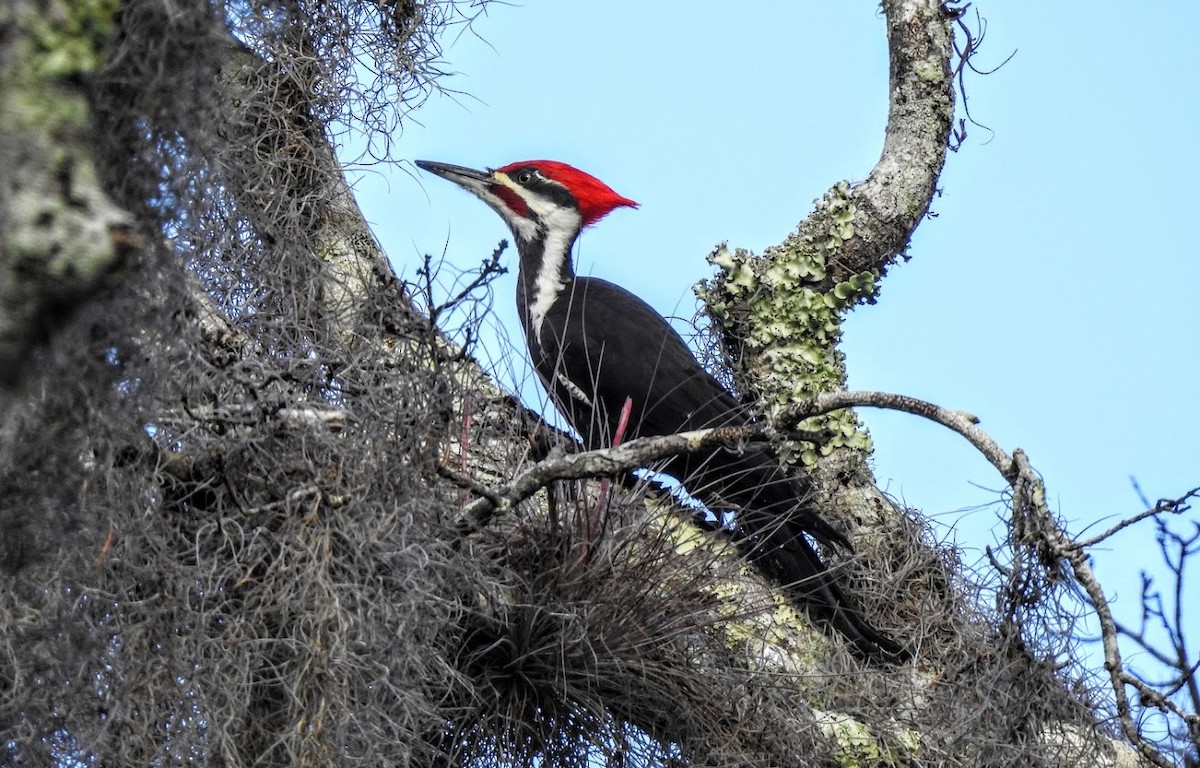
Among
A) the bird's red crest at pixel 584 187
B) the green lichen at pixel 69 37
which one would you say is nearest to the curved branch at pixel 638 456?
the green lichen at pixel 69 37

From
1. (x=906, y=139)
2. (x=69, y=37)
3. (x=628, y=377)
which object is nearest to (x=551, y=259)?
(x=628, y=377)

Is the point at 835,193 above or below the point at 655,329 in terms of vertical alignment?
above

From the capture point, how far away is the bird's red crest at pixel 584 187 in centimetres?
402

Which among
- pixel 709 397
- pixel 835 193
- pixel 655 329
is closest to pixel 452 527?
pixel 709 397

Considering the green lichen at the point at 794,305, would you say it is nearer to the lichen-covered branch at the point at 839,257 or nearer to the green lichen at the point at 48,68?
the lichen-covered branch at the point at 839,257

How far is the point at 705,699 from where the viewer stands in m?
2.49

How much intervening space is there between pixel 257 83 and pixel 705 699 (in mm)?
1778

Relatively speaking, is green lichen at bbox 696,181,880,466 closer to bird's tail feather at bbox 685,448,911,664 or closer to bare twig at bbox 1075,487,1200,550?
bird's tail feather at bbox 685,448,911,664

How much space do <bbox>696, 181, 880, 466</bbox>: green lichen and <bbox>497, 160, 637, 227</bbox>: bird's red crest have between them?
597mm

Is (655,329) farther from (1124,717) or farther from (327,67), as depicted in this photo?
(1124,717)

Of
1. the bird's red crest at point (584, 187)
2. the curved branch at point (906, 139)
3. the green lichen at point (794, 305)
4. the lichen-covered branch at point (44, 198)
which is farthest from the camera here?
the bird's red crest at point (584, 187)

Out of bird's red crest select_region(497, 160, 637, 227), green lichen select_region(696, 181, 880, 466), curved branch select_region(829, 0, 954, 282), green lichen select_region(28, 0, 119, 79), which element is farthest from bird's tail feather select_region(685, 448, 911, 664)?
green lichen select_region(28, 0, 119, 79)

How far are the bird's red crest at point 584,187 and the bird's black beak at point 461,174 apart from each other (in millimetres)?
62

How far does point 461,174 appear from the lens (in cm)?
390
